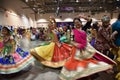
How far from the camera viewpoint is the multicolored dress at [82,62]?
3.37 metres

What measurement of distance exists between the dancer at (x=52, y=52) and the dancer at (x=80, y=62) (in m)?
2.13

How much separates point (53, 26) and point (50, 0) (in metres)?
17.2

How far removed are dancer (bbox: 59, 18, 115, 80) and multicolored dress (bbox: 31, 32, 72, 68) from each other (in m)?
2.13

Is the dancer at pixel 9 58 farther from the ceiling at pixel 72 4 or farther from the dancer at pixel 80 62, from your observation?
the ceiling at pixel 72 4

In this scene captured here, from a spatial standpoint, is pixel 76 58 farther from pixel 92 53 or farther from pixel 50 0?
pixel 50 0

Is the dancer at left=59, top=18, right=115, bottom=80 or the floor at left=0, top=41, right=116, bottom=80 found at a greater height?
the dancer at left=59, top=18, right=115, bottom=80

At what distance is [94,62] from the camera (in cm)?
348

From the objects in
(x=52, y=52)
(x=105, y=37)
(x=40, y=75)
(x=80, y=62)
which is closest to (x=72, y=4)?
(x=52, y=52)

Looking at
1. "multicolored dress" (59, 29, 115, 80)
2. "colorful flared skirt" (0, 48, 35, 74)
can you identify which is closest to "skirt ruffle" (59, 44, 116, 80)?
"multicolored dress" (59, 29, 115, 80)

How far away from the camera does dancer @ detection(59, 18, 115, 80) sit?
133 inches

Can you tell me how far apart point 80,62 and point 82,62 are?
0.03 m

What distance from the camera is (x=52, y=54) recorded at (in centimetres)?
588

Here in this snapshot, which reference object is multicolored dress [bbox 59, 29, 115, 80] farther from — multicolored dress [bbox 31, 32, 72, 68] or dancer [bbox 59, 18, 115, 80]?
multicolored dress [bbox 31, 32, 72, 68]

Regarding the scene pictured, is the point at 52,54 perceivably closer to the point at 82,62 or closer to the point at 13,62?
the point at 13,62
